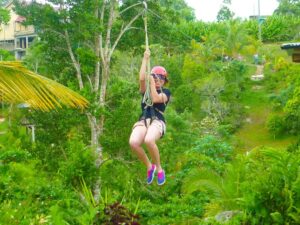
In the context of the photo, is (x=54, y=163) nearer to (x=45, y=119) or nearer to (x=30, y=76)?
(x=45, y=119)

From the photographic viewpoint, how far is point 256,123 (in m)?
28.5

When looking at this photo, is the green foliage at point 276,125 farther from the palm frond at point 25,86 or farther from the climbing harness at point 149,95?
the palm frond at point 25,86

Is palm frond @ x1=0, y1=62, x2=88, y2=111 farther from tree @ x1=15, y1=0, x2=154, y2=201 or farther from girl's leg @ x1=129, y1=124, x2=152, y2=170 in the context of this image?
tree @ x1=15, y1=0, x2=154, y2=201

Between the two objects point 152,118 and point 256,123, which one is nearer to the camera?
point 152,118

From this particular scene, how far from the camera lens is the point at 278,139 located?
84.8 feet

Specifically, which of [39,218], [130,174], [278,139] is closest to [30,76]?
[39,218]

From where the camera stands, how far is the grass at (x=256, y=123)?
997 inches

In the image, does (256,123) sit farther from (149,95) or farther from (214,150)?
(149,95)

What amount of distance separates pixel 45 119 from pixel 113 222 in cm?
664

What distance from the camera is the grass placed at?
25.3 meters

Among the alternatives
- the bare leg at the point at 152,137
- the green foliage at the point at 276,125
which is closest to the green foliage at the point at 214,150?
the bare leg at the point at 152,137

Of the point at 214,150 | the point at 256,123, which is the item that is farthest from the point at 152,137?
the point at 256,123

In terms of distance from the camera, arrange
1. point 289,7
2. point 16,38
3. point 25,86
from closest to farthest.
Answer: point 25,86 → point 16,38 → point 289,7

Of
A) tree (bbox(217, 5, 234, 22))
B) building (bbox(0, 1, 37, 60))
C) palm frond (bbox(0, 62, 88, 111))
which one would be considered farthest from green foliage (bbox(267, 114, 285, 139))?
tree (bbox(217, 5, 234, 22))
